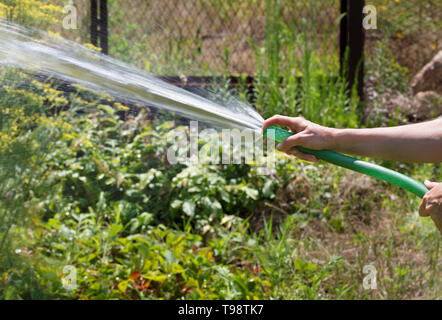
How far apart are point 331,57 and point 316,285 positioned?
2.83 meters

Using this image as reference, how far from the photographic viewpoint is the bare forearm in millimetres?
1370

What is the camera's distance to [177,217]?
334cm

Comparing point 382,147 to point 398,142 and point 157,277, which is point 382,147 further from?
point 157,277

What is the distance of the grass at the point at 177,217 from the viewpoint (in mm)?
2385

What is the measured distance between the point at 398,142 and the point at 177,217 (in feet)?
7.09

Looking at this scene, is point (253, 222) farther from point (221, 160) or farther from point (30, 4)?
point (30, 4)

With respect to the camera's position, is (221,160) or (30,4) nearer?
(30,4)

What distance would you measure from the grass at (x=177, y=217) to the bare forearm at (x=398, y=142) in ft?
4.10

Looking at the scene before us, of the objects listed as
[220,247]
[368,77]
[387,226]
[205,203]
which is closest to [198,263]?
[220,247]

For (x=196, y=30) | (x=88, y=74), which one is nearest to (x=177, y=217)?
(x=88, y=74)

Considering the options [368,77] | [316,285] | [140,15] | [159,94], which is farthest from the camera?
[368,77]

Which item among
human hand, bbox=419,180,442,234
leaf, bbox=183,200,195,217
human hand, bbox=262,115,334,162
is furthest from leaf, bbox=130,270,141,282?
human hand, bbox=419,180,442,234

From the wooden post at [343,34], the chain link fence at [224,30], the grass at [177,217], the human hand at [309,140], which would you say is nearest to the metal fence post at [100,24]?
the chain link fence at [224,30]

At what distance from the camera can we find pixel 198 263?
8.65ft
